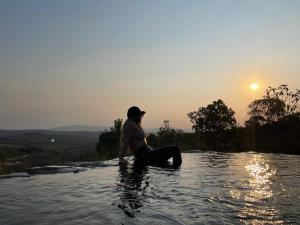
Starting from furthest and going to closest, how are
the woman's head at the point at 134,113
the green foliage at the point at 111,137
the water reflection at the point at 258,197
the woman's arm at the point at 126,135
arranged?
the green foliage at the point at 111,137, the woman's head at the point at 134,113, the woman's arm at the point at 126,135, the water reflection at the point at 258,197

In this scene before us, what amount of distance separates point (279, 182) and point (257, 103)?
92.3 feet

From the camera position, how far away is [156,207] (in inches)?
304

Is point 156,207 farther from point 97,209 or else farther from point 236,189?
point 236,189

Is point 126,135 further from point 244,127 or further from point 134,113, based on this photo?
point 244,127

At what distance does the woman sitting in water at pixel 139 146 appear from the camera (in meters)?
15.0

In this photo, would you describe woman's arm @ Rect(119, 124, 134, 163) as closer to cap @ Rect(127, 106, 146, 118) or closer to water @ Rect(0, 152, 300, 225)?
cap @ Rect(127, 106, 146, 118)

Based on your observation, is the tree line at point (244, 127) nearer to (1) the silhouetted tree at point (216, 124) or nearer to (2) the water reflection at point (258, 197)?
(1) the silhouetted tree at point (216, 124)

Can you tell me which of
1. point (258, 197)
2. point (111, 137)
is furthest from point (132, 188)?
point (111, 137)

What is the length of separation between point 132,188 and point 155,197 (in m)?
1.39

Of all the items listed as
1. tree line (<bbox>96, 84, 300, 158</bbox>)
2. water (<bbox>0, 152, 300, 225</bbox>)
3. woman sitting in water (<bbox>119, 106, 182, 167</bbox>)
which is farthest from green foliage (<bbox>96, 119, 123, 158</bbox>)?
water (<bbox>0, 152, 300, 225</bbox>)

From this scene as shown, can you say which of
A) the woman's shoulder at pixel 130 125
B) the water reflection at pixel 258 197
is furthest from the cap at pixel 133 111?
the water reflection at pixel 258 197

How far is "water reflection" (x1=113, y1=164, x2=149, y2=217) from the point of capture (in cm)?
786

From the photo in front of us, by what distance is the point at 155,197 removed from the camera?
28.6ft

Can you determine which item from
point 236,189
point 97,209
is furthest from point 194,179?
point 97,209
